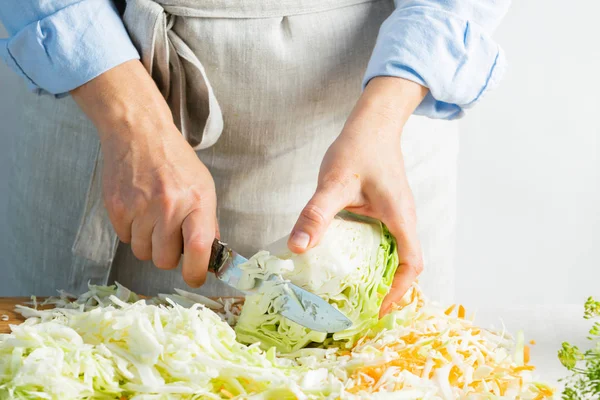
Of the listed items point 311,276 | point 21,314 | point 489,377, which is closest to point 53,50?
point 21,314

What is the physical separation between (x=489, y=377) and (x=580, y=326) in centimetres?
45

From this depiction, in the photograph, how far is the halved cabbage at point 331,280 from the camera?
1.17 metres

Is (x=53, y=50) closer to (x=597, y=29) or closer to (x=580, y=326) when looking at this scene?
(x=580, y=326)

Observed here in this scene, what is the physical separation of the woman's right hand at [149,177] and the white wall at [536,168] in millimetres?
1416

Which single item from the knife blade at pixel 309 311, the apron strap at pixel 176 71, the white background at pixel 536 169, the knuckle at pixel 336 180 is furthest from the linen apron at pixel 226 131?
the white background at pixel 536 169

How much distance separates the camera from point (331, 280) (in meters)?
1.18

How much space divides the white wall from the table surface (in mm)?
1048

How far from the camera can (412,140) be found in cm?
189

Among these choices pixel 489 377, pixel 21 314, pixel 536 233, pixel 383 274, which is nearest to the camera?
pixel 489 377

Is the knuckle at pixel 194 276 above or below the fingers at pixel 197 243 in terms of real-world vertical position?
below

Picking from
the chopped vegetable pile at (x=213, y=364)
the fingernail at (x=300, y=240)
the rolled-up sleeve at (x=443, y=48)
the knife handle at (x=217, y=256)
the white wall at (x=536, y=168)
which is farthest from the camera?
the white wall at (x=536, y=168)

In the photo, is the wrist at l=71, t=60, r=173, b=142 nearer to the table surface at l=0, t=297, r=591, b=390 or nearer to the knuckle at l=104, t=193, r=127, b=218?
the knuckle at l=104, t=193, r=127, b=218

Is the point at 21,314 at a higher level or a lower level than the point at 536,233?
lower

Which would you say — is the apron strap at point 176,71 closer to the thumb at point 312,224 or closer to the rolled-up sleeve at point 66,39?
the rolled-up sleeve at point 66,39
